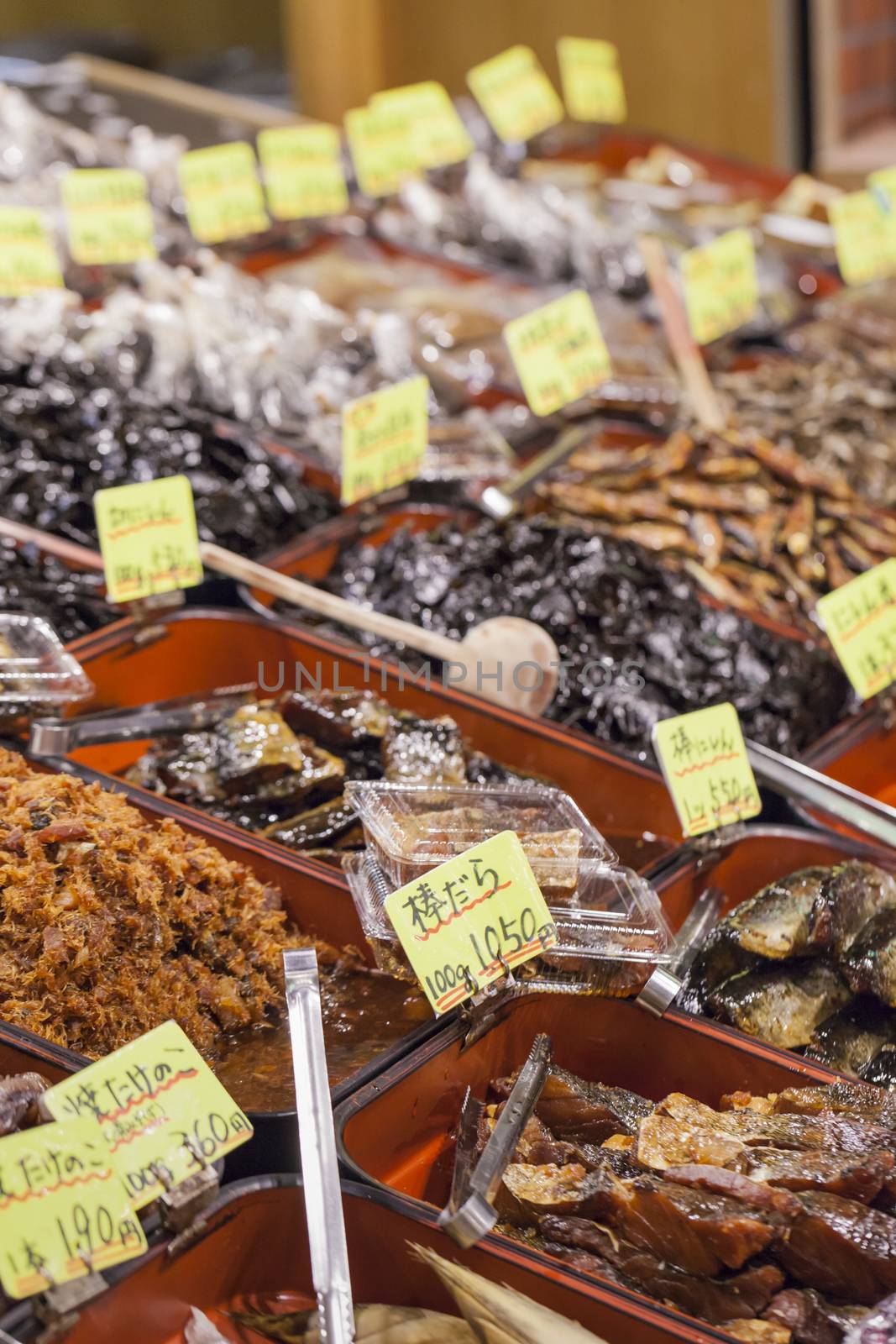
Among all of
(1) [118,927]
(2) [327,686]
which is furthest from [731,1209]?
(2) [327,686]

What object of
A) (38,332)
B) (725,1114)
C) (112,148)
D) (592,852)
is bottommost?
(725,1114)

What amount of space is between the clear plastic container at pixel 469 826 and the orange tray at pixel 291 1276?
0.48m

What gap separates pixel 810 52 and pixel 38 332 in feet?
12.9

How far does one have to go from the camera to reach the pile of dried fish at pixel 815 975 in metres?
1.97

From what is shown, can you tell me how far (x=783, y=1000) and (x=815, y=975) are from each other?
8 cm

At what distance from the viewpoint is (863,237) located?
480cm

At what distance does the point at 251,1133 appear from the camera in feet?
5.44

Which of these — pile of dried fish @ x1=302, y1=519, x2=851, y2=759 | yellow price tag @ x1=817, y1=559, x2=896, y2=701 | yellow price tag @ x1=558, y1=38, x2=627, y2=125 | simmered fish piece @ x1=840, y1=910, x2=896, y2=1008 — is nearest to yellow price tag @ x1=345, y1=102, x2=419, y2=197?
yellow price tag @ x1=558, y1=38, x2=627, y2=125

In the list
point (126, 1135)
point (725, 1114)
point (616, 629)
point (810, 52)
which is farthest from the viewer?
point (810, 52)

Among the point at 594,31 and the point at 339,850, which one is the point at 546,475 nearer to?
the point at 339,850

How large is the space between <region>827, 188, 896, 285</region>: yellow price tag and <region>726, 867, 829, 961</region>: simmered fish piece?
126 inches

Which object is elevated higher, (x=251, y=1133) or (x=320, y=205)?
(x=320, y=205)

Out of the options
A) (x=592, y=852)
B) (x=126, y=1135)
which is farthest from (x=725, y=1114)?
(x=126, y=1135)


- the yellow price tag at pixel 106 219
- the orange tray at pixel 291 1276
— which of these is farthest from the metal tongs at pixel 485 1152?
the yellow price tag at pixel 106 219
